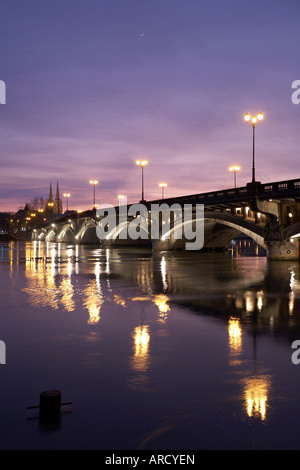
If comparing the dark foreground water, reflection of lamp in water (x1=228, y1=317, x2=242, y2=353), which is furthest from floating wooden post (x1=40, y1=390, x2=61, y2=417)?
reflection of lamp in water (x1=228, y1=317, x2=242, y2=353)

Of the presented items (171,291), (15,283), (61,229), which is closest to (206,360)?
(171,291)

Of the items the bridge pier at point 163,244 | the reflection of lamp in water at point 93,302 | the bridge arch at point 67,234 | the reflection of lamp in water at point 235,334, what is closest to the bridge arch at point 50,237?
the bridge arch at point 67,234

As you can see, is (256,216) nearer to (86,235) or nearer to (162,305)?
(162,305)

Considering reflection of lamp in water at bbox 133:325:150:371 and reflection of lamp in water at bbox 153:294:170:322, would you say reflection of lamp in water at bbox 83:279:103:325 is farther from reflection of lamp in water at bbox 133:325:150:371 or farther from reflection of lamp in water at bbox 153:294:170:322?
reflection of lamp in water at bbox 153:294:170:322

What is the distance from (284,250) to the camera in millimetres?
44594

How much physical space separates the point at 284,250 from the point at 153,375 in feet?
129

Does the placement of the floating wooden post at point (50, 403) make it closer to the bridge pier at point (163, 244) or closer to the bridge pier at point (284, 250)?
the bridge pier at point (284, 250)

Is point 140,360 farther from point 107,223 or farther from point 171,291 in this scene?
point 107,223

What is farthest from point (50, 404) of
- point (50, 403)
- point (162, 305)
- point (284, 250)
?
point (284, 250)

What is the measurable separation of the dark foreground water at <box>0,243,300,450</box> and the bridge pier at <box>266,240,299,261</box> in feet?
97.3

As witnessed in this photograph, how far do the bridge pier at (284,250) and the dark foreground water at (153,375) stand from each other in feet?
97.3

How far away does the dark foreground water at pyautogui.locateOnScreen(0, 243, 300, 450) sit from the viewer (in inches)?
208

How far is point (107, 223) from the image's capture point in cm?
9725
